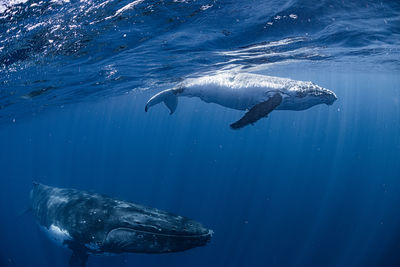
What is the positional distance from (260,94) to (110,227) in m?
5.19

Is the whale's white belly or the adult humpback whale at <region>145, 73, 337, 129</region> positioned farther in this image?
the whale's white belly

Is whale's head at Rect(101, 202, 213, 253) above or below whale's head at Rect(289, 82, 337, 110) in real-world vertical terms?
below

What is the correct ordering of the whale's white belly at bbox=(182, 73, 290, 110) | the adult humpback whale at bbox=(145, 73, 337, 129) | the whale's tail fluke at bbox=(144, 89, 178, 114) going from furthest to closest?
the whale's tail fluke at bbox=(144, 89, 178, 114)
the whale's white belly at bbox=(182, 73, 290, 110)
the adult humpback whale at bbox=(145, 73, 337, 129)

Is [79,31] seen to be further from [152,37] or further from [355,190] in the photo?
[355,190]

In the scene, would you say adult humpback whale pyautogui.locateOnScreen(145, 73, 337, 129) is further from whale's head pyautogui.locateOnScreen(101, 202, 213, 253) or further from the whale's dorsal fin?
whale's head pyautogui.locateOnScreen(101, 202, 213, 253)

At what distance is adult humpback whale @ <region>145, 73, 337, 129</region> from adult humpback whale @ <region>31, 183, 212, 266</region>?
2685 mm

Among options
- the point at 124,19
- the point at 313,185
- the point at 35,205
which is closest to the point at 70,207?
the point at 35,205

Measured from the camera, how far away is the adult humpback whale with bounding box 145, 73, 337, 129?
19.0 feet

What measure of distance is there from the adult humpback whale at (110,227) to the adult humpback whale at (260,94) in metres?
2.69

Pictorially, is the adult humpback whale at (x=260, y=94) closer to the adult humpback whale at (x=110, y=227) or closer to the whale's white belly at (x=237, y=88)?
the whale's white belly at (x=237, y=88)

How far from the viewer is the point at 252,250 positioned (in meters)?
17.5

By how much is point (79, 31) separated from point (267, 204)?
892 inches

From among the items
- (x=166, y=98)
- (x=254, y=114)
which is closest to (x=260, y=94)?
(x=254, y=114)

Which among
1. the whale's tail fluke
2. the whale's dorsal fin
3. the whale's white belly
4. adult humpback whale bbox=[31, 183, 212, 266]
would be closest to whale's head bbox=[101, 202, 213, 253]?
adult humpback whale bbox=[31, 183, 212, 266]
